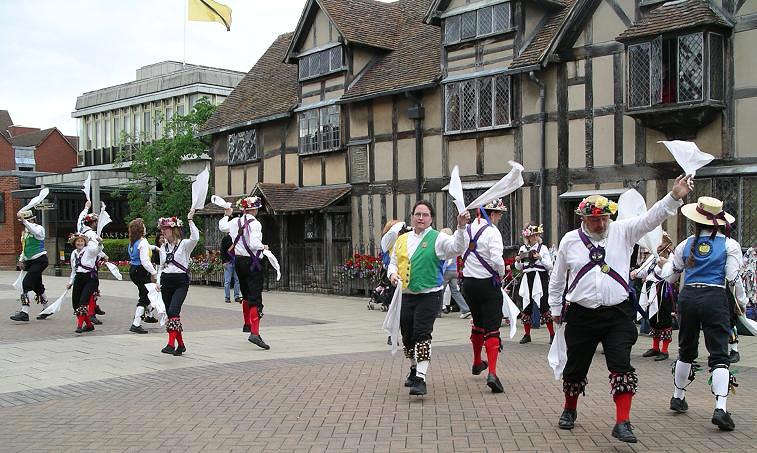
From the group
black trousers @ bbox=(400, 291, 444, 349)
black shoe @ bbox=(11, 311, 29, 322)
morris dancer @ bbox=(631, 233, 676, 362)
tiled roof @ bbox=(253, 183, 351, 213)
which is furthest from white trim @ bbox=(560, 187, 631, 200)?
black shoe @ bbox=(11, 311, 29, 322)

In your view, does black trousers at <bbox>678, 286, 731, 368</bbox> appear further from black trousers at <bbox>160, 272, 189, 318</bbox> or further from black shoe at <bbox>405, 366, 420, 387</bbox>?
black trousers at <bbox>160, 272, 189, 318</bbox>

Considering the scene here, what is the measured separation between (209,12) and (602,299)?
29.4 m

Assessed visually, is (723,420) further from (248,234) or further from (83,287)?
(83,287)

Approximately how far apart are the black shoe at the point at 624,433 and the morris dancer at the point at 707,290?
120 centimetres

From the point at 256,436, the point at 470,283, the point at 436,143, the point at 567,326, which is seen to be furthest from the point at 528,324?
the point at 436,143

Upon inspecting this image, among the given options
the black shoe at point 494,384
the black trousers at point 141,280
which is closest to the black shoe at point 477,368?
the black shoe at point 494,384

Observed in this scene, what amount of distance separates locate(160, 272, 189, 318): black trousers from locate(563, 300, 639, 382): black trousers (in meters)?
5.84

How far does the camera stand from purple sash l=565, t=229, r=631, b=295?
6.34 m

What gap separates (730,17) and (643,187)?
11.7 feet

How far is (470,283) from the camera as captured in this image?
8672 mm

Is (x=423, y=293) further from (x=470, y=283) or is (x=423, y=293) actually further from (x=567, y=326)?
(x=567, y=326)

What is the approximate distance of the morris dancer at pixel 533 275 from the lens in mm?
12453

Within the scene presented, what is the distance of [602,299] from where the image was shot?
6.32m

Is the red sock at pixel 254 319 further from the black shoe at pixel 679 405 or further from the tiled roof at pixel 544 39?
the tiled roof at pixel 544 39
